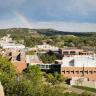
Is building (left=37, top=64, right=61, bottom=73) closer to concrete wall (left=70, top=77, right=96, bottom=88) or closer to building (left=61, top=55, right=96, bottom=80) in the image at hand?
building (left=61, top=55, right=96, bottom=80)

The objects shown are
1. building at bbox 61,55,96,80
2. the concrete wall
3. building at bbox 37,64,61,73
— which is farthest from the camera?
building at bbox 37,64,61,73

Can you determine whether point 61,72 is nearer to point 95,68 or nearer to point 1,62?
point 95,68

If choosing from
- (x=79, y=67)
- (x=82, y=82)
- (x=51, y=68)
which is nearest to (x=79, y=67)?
(x=79, y=67)

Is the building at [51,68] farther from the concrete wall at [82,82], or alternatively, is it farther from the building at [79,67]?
the concrete wall at [82,82]

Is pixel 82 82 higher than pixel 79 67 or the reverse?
the reverse

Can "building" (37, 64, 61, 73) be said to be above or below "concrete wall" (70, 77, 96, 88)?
above

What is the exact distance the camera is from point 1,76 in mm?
43812

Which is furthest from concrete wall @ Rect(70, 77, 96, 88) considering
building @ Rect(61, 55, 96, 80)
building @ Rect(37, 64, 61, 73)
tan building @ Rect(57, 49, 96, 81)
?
building @ Rect(37, 64, 61, 73)

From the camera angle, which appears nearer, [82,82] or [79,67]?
[82,82]

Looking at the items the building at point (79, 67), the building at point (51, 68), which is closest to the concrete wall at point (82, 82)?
the building at point (79, 67)

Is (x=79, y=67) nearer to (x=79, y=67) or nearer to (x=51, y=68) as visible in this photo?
(x=79, y=67)

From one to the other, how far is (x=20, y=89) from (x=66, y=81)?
115ft

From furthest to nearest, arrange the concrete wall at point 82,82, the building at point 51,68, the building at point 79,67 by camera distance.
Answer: the building at point 51,68
the building at point 79,67
the concrete wall at point 82,82

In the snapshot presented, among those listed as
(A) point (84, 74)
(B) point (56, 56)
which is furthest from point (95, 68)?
(B) point (56, 56)
